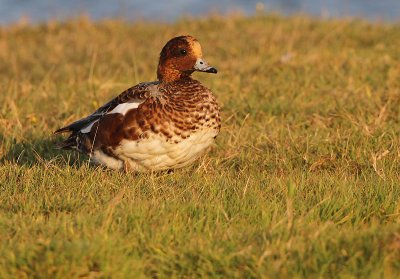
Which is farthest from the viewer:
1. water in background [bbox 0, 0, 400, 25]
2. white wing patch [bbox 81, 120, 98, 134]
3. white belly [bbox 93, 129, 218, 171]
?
water in background [bbox 0, 0, 400, 25]

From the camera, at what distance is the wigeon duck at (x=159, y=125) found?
5.57m

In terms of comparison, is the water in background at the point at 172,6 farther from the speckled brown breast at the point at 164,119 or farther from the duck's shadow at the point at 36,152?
the speckled brown breast at the point at 164,119

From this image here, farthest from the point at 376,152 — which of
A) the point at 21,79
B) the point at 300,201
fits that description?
the point at 21,79

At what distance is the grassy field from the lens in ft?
13.0

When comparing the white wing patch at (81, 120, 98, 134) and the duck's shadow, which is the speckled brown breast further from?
the duck's shadow

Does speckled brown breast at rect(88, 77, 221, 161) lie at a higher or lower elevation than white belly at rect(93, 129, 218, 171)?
higher

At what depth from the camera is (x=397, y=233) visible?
3.97 meters

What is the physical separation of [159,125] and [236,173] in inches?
26.6

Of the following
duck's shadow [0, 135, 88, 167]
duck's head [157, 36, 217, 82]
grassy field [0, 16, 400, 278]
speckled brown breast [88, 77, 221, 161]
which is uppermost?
duck's head [157, 36, 217, 82]

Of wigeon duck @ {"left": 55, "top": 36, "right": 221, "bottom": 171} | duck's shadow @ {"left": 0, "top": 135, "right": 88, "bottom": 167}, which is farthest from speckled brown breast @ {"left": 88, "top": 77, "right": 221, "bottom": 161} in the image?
duck's shadow @ {"left": 0, "top": 135, "right": 88, "bottom": 167}

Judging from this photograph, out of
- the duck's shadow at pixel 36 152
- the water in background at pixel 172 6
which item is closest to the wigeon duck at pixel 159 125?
the duck's shadow at pixel 36 152

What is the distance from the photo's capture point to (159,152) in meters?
5.58

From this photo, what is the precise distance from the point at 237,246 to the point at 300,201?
2.64 feet

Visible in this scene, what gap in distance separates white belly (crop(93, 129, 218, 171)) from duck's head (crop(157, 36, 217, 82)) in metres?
0.62
